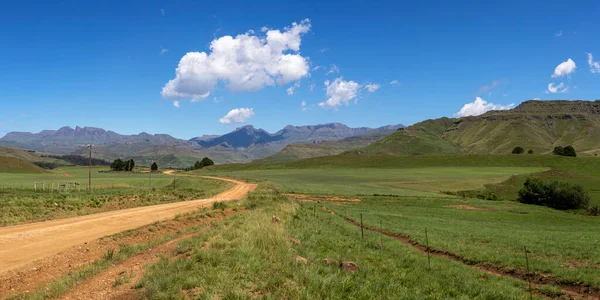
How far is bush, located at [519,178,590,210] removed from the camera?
65062mm

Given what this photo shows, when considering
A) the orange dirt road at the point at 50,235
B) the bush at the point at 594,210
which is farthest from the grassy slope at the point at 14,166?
the bush at the point at 594,210

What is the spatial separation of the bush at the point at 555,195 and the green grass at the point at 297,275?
6592 cm

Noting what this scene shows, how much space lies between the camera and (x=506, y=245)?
23.6 metres

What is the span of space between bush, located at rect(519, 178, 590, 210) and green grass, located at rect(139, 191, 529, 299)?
216ft

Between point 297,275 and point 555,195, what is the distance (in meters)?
78.8

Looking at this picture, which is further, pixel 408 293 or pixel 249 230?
pixel 249 230

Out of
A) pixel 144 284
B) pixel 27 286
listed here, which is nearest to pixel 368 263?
pixel 144 284

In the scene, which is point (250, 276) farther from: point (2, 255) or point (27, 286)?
point (2, 255)

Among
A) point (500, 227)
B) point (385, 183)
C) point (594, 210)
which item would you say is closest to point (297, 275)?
point (500, 227)

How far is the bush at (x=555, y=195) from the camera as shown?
6506 centimetres

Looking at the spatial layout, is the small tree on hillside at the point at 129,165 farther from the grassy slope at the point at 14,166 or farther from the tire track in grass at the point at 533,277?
the tire track in grass at the point at 533,277

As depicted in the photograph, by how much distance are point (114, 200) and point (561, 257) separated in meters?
48.7

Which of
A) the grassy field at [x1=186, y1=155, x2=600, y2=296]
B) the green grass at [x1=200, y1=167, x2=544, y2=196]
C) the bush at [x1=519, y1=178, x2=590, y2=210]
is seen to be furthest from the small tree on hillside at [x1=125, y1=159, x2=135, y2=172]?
the bush at [x1=519, y1=178, x2=590, y2=210]

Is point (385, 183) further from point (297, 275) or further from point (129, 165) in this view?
point (129, 165)
